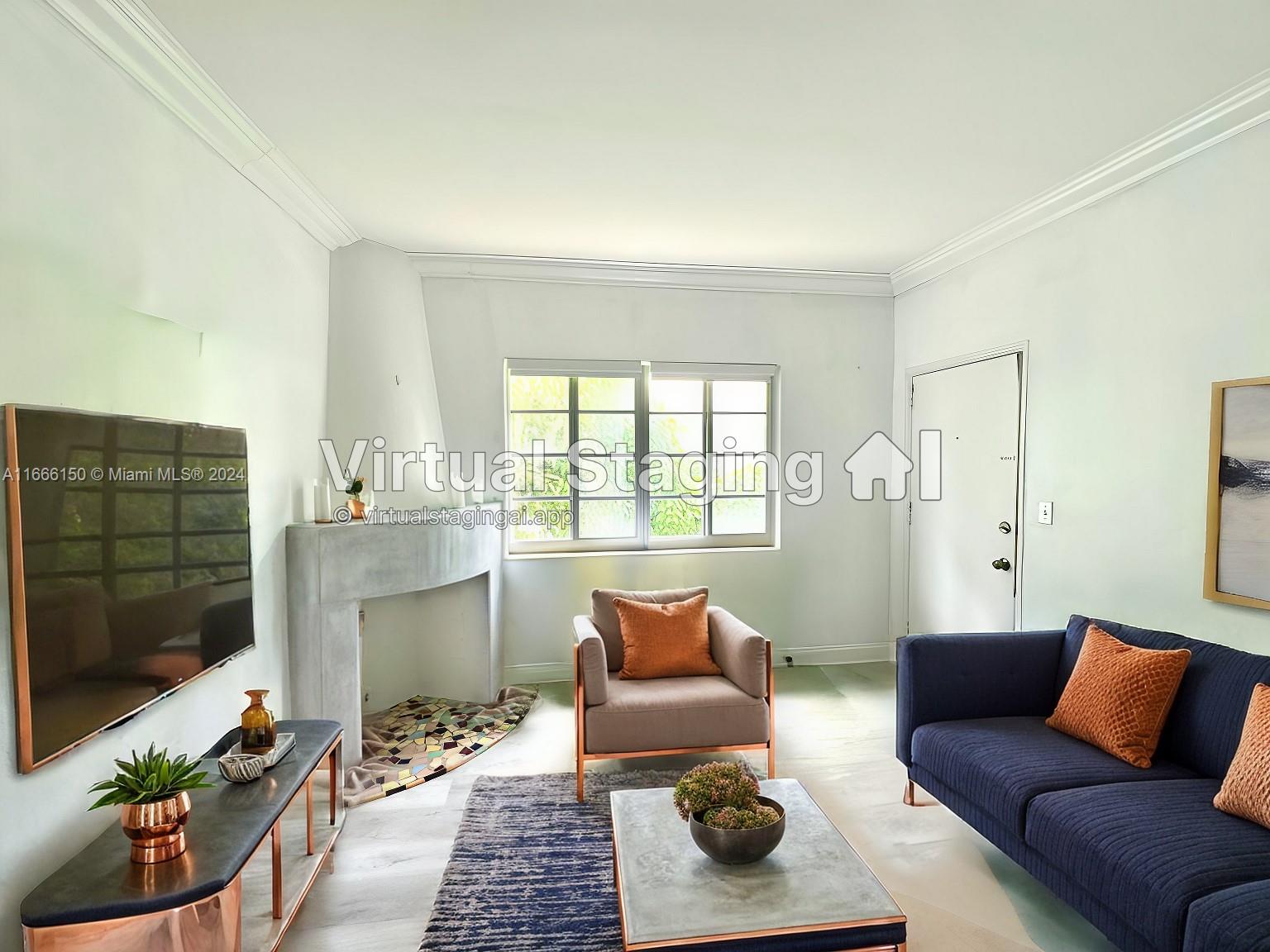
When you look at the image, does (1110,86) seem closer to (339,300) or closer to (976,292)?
(976,292)

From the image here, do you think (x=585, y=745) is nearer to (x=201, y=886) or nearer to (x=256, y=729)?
(x=256, y=729)

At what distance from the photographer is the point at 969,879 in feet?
7.83

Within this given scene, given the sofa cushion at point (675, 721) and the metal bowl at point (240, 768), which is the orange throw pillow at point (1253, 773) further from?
the metal bowl at point (240, 768)

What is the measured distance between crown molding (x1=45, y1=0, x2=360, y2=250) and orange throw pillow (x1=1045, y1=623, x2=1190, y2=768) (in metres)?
3.60

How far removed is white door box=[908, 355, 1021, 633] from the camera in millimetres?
3682

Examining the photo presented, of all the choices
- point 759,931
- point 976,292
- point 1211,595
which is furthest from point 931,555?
point 759,931

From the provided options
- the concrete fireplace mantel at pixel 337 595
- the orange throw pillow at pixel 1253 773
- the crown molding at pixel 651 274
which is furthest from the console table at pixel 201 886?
the crown molding at pixel 651 274

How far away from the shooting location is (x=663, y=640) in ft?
11.0

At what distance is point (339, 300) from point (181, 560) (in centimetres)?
197

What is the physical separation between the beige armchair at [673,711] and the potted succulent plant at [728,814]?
3.12 feet

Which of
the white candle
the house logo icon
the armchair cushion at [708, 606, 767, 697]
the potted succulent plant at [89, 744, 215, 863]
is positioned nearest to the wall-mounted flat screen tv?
the potted succulent plant at [89, 744, 215, 863]

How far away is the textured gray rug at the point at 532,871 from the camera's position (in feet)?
6.89

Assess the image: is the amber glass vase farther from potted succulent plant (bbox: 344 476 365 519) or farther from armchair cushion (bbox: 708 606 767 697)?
armchair cushion (bbox: 708 606 767 697)

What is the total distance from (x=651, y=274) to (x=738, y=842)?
3.50m
